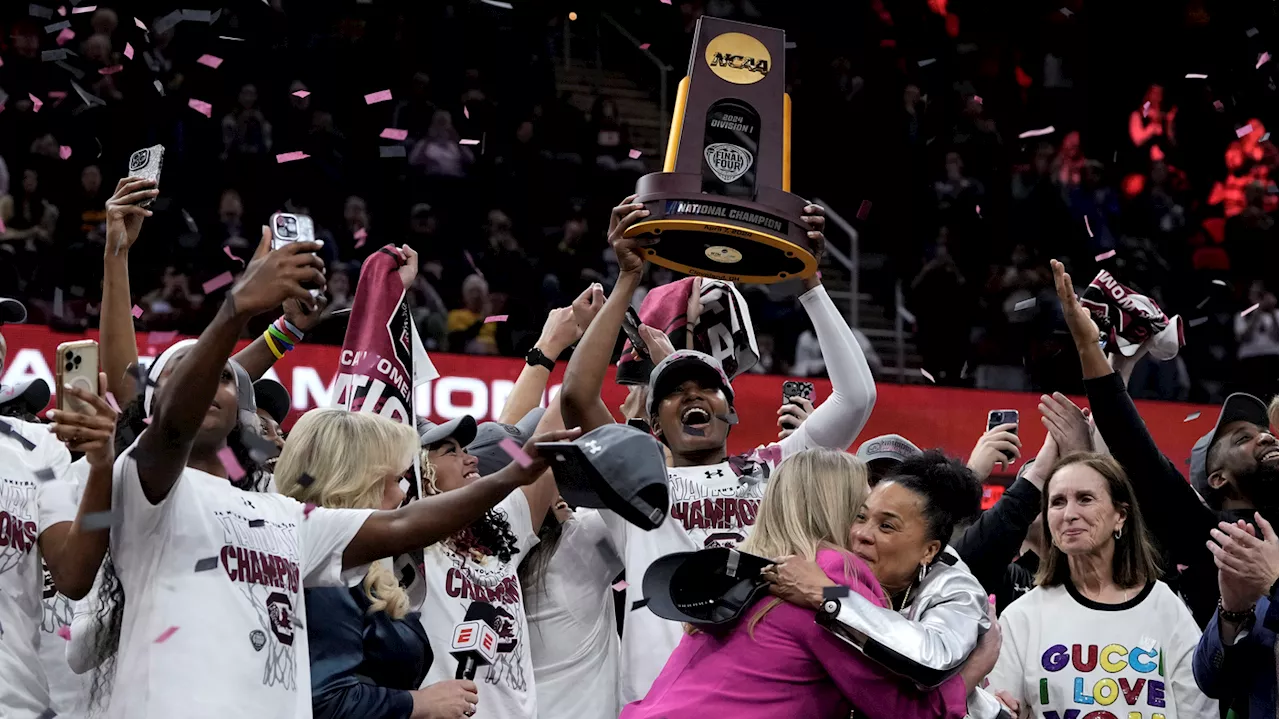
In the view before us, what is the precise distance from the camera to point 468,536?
374 centimetres

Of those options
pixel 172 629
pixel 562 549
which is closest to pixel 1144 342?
pixel 562 549

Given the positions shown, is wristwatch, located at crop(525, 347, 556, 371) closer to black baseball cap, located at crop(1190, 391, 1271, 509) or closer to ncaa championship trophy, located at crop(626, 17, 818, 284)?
ncaa championship trophy, located at crop(626, 17, 818, 284)

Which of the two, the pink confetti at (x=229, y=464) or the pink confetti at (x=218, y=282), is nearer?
the pink confetti at (x=229, y=464)

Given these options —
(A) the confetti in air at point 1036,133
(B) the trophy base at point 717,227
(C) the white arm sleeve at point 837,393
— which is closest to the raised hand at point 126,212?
(B) the trophy base at point 717,227

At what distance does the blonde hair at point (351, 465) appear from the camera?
321cm

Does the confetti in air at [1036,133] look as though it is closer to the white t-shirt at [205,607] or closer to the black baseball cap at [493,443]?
the black baseball cap at [493,443]

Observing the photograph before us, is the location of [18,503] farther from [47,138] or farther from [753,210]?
[47,138]

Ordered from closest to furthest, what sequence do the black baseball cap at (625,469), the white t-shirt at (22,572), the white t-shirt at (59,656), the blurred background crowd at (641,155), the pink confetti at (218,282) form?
the black baseball cap at (625,469) → the white t-shirt at (22,572) → the white t-shirt at (59,656) → the pink confetti at (218,282) → the blurred background crowd at (641,155)

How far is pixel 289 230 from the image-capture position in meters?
2.79

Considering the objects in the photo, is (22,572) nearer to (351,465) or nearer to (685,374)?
(351,465)

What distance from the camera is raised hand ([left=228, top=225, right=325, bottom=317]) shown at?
8.28 feet

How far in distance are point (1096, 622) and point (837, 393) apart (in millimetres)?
860

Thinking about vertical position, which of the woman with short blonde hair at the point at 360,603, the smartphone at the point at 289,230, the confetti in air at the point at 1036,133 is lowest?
the woman with short blonde hair at the point at 360,603

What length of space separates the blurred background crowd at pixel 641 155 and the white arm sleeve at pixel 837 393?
12.2 ft
